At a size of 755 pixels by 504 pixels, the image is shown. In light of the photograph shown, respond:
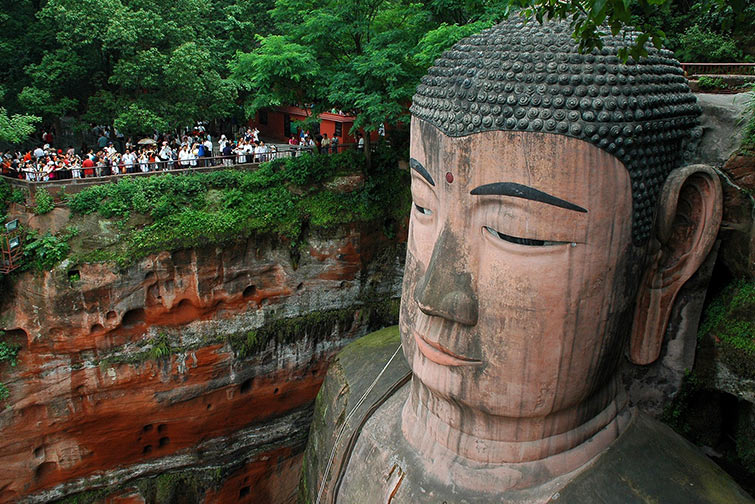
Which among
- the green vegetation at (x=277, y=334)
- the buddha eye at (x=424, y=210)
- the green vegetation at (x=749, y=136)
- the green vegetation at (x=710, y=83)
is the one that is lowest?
the green vegetation at (x=277, y=334)

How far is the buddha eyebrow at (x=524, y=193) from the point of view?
184 inches

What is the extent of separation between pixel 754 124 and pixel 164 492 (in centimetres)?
1199

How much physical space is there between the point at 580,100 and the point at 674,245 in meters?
1.51

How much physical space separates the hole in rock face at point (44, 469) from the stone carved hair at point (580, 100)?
10692mm

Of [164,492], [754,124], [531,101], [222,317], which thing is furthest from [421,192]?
[164,492]

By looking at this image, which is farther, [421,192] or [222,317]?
[222,317]

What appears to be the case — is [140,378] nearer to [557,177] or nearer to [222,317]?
[222,317]

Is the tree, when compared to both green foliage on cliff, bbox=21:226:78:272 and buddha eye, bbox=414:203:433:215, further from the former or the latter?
buddha eye, bbox=414:203:433:215

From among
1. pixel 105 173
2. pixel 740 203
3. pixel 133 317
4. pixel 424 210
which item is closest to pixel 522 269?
pixel 424 210

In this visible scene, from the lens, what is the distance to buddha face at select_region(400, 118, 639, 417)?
15.4ft

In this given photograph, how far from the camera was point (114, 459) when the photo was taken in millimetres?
12750

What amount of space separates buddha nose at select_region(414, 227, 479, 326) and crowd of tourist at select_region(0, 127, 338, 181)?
31.4 feet

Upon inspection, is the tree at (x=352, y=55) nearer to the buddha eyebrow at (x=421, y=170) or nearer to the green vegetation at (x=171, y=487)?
the buddha eyebrow at (x=421, y=170)

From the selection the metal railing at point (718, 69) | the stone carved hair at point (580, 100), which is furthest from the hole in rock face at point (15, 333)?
the metal railing at point (718, 69)
